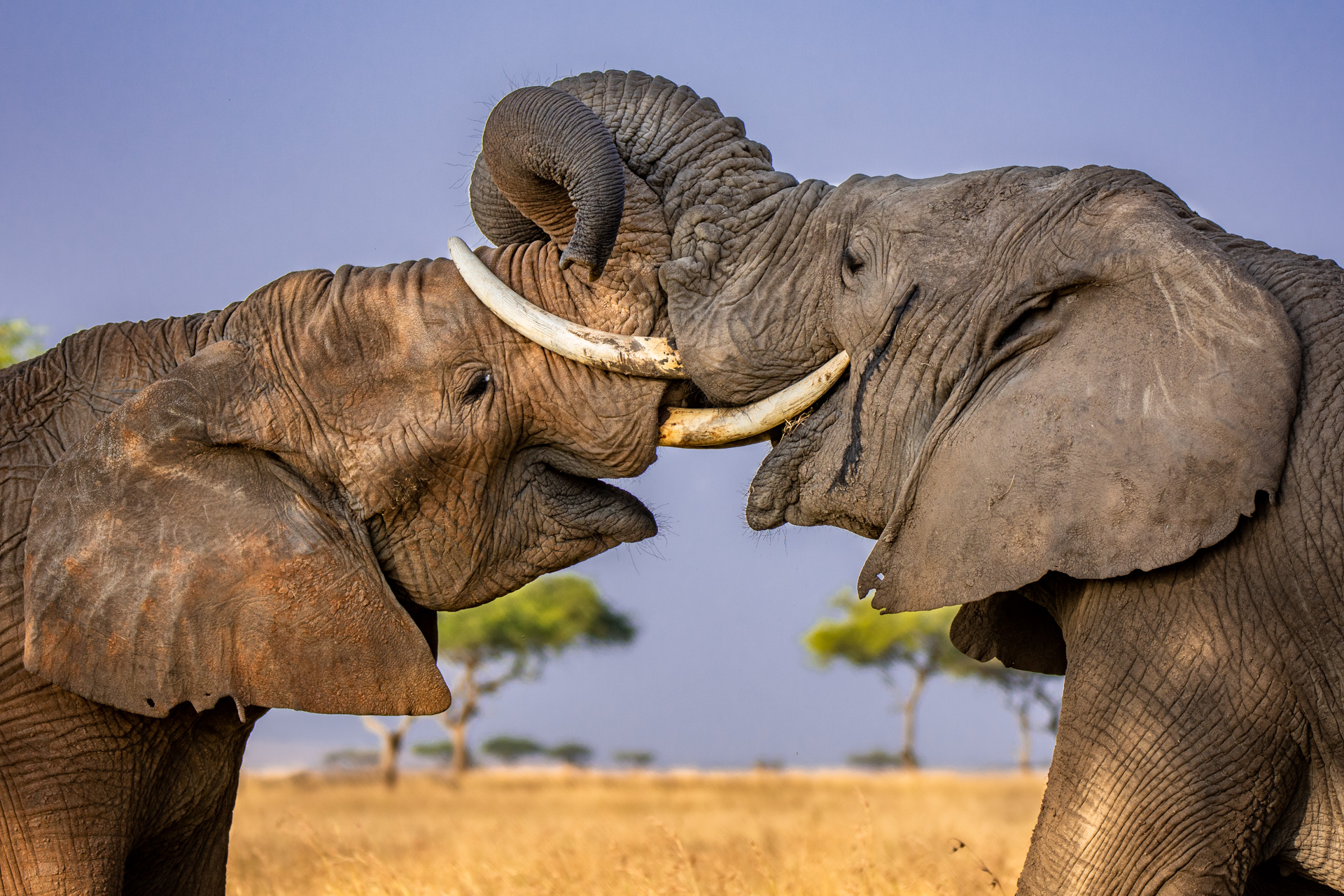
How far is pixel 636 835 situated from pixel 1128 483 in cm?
871

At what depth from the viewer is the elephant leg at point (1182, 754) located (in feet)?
10.4

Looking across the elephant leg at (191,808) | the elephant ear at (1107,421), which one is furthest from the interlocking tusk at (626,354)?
the elephant leg at (191,808)

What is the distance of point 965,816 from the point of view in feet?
48.5

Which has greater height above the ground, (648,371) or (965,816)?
(648,371)

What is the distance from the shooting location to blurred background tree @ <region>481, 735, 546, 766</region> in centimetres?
4238

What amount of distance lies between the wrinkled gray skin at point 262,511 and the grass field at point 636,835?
1.77 metres

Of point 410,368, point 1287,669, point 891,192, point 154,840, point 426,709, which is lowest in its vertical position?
point 154,840

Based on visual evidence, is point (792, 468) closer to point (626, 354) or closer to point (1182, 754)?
point (626, 354)

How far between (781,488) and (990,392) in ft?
2.39

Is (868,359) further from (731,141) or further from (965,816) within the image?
(965,816)

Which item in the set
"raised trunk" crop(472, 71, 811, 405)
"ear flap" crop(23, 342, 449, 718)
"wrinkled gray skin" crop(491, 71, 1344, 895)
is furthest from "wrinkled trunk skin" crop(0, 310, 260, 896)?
"wrinkled gray skin" crop(491, 71, 1344, 895)

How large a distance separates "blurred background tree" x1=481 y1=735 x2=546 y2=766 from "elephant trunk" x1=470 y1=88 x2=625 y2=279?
39578 millimetres

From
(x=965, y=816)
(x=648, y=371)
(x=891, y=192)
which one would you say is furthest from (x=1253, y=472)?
(x=965, y=816)

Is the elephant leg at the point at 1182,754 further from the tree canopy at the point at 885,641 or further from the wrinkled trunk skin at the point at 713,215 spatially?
the tree canopy at the point at 885,641
